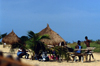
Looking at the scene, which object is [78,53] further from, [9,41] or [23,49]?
[9,41]

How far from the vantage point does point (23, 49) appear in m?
12.9

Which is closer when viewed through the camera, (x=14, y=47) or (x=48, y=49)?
(x=48, y=49)

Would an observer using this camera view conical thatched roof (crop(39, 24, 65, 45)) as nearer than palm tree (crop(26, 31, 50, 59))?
No

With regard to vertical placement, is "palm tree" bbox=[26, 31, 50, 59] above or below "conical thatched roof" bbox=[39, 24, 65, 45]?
below

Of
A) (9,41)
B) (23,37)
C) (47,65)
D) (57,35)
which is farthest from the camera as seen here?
(9,41)

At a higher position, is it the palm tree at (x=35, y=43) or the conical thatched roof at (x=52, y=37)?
the conical thatched roof at (x=52, y=37)

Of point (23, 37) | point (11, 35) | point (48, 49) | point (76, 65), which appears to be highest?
point (11, 35)

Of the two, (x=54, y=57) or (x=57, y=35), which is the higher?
(x=57, y=35)

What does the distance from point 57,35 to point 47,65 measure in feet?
43.9

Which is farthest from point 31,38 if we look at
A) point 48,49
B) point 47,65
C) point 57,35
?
point 57,35

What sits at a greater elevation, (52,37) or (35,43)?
(52,37)

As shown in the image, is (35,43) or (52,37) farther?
(52,37)

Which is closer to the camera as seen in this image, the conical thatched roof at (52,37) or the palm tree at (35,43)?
the palm tree at (35,43)

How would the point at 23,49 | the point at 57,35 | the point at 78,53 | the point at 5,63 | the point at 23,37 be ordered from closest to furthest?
the point at 5,63, the point at 78,53, the point at 23,49, the point at 23,37, the point at 57,35
